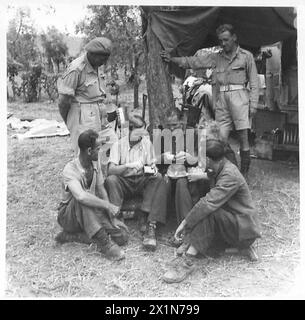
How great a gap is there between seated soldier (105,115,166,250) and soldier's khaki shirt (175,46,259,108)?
1.03 meters

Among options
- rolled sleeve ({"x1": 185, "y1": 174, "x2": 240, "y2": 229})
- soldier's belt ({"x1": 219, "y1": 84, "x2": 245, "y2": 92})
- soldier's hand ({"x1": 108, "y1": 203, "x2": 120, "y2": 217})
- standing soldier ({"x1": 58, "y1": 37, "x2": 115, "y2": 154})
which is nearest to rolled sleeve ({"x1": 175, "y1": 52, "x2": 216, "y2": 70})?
soldier's belt ({"x1": 219, "y1": 84, "x2": 245, "y2": 92})

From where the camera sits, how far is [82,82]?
13.5 ft

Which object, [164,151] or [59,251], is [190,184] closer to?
[164,151]

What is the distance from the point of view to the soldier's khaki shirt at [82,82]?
405 cm

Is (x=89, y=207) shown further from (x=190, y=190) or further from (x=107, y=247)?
(x=190, y=190)

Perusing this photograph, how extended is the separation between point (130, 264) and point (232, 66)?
221 cm

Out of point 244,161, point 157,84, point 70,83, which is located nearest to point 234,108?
point 244,161

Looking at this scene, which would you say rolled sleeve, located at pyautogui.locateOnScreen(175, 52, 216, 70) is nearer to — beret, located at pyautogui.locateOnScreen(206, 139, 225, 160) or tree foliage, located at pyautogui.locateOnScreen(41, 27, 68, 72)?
beret, located at pyautogui.locateOnScreen(206, 139, 225, 160)

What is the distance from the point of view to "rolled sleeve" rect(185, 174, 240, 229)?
3.43 meters

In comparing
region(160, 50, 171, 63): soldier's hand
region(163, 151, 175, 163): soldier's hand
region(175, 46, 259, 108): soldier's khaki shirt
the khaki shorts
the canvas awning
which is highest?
the canvas awning

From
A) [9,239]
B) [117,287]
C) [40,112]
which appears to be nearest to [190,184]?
[117,287]

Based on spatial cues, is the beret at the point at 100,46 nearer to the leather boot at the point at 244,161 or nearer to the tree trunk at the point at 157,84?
the tree trunk at the point at 157,84

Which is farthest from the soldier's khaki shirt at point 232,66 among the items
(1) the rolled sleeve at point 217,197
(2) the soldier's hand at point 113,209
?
(2) the soldier's hand at point 113,209
